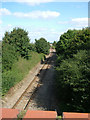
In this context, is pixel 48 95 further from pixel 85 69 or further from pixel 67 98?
pixel 85 69

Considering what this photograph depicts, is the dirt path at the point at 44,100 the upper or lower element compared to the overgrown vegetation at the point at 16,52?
lower

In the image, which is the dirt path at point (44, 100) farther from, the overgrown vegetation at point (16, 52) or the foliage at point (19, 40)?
the foliage at point (19, 40)

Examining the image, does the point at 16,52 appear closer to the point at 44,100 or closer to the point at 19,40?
the point at 19,40

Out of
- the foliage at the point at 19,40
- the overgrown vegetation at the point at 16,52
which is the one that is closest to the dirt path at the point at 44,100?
the overgrown vegetation at the point at 16,52

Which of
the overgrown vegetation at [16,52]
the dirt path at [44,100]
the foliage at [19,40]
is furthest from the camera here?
the foliage at [19,40]

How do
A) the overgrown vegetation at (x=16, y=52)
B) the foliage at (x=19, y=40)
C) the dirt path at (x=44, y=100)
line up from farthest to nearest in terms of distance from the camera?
the foliage at (x=19, y=40), the overgrown vegetation at (x=16, y=52), the dirt path at (x=44, y=100)

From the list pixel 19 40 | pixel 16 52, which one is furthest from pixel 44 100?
pixel 19 40

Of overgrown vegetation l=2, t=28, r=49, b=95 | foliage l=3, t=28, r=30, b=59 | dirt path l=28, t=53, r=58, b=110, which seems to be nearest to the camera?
dirt path l=28, t=53, r=58, b=110

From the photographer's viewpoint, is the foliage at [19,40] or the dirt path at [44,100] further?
the foliage at [19,40]

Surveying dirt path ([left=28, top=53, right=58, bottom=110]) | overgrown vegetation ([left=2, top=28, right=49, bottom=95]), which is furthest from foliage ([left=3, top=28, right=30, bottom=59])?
dirt path ([left=28, top=53, right=58, bottom=110])

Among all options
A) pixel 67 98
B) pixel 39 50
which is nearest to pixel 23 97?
pixel 67 98

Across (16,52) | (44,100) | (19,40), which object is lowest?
(44,100)

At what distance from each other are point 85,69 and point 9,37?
43.1 ft

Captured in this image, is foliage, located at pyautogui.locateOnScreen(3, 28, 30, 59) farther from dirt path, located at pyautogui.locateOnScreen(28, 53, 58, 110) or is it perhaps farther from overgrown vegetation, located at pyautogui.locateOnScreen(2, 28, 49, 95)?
dirt path, located at pyautogui.locateOnScreen(28, 53, 58, 110)
